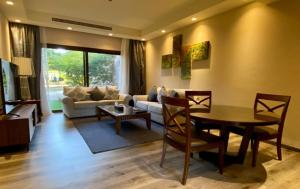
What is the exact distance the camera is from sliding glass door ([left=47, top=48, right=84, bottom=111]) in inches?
215

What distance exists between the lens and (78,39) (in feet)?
18.4

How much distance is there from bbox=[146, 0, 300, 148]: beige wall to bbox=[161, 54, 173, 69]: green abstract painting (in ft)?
2.49

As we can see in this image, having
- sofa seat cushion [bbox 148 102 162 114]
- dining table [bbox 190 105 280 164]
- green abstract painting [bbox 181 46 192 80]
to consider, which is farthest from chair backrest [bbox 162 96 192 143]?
green abstract painting [bbox 181 46 192 80]

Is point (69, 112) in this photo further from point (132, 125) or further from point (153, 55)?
point (153, 55)

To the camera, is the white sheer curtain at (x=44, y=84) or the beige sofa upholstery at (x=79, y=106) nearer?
the beige sofa upholstery at (x=79, y=106)

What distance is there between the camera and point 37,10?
446 cm

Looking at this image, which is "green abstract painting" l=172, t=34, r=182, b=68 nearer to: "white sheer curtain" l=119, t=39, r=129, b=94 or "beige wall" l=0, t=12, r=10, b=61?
"white sheer curtain" l=119, t=39, r=129, b=94

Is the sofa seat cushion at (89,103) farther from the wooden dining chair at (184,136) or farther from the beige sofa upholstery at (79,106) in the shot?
the wooden dining chair at (184,136)

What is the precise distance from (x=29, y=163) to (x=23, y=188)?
1.95ft

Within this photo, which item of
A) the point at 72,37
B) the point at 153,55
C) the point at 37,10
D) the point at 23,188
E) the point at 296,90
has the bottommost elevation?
the point at 23,188

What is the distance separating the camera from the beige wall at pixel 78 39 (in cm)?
521

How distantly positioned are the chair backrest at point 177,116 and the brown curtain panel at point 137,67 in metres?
4.33

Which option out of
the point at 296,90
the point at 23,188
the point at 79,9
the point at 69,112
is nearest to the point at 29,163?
the point at 23,188

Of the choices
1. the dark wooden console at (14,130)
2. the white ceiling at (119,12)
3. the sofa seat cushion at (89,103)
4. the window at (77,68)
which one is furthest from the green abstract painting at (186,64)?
the dark wooden console at (14,130)
